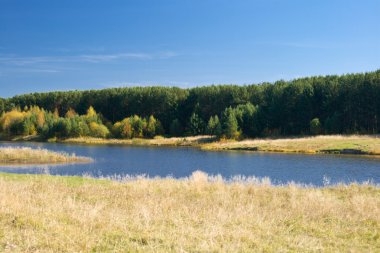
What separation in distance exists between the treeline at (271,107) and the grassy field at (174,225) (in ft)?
252

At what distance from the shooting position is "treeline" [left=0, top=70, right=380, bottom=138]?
90125mm

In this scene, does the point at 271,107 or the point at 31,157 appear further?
the point at 271,107

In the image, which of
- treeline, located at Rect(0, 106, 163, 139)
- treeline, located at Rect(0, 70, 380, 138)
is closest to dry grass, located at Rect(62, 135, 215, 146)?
treeline, located at Rect(0, 70, 380, 138)

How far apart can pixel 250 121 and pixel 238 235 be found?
87287 mm

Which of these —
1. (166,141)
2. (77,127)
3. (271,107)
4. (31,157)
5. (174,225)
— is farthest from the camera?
(77,127)

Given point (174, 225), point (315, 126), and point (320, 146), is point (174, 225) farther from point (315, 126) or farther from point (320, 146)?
point (315, 126)

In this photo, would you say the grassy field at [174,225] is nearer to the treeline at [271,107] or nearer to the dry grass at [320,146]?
the dry grass at [320,146]

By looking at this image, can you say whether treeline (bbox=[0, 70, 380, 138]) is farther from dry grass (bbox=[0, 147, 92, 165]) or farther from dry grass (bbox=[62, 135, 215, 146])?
dry grass (bbox=[0, 147, 92, 165])

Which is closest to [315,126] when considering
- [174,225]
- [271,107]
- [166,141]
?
Answer: [271,107]

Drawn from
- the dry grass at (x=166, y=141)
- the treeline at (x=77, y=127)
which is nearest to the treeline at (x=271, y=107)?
the treeline at (x=77, y=127)

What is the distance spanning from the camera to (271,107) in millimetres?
98438

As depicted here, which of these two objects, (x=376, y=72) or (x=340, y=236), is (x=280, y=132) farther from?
(x=340, y=236)

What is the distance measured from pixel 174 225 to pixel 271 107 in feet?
295

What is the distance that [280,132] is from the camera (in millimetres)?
97750
